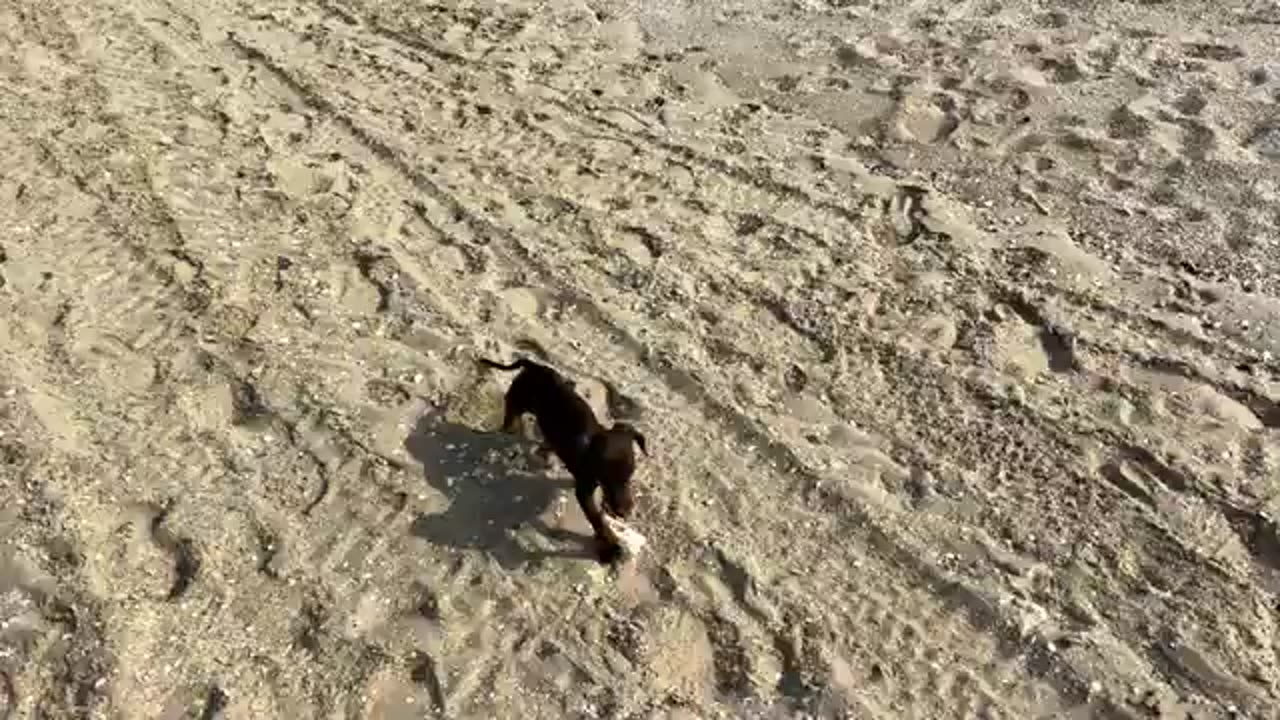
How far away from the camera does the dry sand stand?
416 cm

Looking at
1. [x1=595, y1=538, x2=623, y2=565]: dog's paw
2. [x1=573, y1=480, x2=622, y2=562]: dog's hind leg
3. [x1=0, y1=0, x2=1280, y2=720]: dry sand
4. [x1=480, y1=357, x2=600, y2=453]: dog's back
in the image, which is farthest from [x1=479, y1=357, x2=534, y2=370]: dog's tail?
[x1=595, y1=538, x2=623, y2=565]: dog's paw

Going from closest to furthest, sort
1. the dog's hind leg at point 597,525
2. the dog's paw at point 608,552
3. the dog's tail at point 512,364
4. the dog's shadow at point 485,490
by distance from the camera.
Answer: the dog's hind leg at point 597,525
the dog's paw at point 608,552
the dog's shadow at point 485,490
the dog's tail at point 512,364

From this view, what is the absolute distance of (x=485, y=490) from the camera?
4.70m

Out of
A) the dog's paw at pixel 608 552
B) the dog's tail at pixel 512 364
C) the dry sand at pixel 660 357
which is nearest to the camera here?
the dry sand at pixel 660 357

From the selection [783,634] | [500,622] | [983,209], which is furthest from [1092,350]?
[500,622]

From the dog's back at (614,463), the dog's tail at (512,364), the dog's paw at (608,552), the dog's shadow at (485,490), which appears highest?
the dog's back at (614,463)

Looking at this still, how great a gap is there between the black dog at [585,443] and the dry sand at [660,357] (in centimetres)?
22

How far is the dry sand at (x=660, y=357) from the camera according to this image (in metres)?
4.16

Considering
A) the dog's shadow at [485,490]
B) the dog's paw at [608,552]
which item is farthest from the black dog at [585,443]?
the dog's shadow at [485,490]

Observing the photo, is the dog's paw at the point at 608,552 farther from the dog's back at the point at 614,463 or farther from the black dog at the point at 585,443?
the dog's back at the point at 614,463

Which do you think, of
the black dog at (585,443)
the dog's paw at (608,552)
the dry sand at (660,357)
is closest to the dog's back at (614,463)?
the black dog at (585,443)

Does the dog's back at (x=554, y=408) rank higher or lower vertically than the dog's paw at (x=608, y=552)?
higher

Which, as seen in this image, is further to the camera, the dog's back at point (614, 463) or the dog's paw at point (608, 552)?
the dog's paw at point (608, 552)

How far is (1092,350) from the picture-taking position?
17.2 ft
